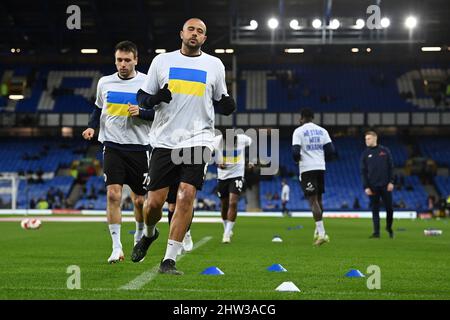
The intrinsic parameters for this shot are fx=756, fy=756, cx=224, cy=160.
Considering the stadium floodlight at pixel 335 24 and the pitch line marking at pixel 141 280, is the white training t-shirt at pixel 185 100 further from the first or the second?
the stadium floodlight at pixel 335 24

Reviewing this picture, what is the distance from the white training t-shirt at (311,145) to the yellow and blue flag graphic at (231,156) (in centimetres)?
153

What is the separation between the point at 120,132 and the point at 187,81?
206cm

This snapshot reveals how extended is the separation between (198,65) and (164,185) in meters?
1.21

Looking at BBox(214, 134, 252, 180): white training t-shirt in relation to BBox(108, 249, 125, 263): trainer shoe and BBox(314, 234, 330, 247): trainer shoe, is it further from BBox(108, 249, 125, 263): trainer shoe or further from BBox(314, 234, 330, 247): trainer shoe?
BBox(108, 249, 125, 263): trainer shoe

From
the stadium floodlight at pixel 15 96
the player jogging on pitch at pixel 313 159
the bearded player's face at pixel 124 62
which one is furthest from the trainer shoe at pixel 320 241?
the stadium floodlight at pixel 15 96

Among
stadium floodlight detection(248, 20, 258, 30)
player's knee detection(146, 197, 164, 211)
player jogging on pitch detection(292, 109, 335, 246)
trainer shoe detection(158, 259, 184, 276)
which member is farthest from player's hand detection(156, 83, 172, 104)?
stadium floodlight detection(248, 20, 258, 30)

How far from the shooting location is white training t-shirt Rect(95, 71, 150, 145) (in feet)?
29.9

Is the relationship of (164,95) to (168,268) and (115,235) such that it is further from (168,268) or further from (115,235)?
(115,235)

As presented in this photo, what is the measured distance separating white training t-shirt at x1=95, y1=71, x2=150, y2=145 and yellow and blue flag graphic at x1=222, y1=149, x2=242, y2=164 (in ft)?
16.3

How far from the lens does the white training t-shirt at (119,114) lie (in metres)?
9.12

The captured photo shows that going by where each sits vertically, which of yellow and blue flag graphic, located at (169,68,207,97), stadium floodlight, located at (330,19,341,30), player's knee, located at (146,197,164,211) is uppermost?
stadium floodlight, located at (330,19,341,30)

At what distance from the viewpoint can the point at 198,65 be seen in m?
7.33
